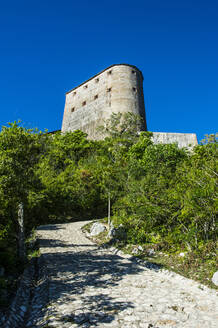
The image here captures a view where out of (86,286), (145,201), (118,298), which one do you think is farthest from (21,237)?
(145,201)

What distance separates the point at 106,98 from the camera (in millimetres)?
35219

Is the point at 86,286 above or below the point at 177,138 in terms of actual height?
below

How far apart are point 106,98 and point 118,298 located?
1318 inches

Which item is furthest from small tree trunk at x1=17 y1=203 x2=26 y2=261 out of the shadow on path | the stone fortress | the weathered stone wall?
the stone fortress

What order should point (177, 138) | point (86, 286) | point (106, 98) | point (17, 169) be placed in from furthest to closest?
point (106, 98)
point (177, 138)
point (17, 169)
point (86, 286)

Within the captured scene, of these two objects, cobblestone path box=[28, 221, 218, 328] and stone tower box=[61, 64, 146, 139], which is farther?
stone tower box=[61, 64, 146, 139]

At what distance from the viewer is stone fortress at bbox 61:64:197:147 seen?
1348 inches

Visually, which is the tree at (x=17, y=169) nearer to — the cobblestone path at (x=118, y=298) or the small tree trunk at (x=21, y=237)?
the small tree trunk at (x=21, y=237)

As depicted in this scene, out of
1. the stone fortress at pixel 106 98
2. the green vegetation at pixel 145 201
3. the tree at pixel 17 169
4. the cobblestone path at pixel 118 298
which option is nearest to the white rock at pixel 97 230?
the green vegetation at pixel 145 201

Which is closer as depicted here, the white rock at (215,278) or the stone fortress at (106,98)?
the white rock at (215,278)

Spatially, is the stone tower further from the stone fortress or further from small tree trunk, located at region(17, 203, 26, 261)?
small tree trunk, located at region(17, 203, 26, 261)

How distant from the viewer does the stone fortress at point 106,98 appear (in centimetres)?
3425

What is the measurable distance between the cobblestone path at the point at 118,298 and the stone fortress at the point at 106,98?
28326 mm

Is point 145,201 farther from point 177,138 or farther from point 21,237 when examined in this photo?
point 177,138
